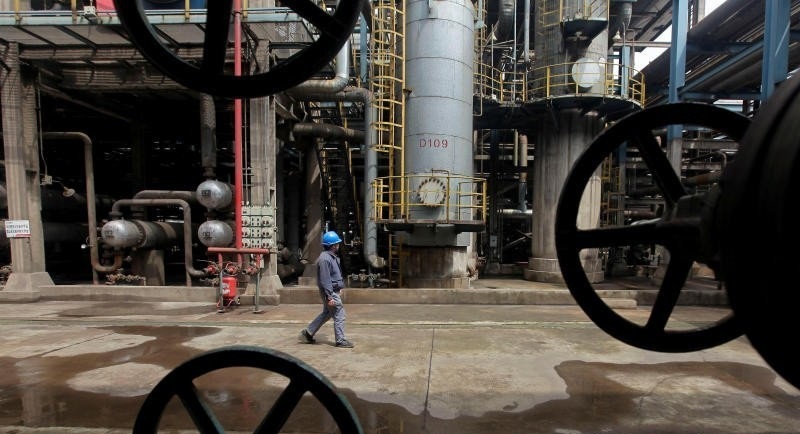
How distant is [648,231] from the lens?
1.65 m

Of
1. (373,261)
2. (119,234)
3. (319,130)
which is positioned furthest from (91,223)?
(373,261)

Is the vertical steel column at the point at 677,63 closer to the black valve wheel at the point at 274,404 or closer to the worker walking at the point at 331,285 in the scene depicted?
the worker walking at the point at 331,285

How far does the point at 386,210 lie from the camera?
12.5m

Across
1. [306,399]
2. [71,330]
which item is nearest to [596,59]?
[306,399]

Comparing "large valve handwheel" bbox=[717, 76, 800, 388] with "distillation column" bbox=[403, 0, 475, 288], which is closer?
"large valve handwheel" bbox=[717, 76, 800, 388]

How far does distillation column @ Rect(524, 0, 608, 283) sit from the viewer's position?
1267 centimetres

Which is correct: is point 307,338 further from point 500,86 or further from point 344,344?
point 500,86

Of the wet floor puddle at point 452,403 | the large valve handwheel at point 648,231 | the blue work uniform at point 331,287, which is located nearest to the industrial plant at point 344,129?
the blue work uniform at point 331,287

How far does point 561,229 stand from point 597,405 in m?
3.36

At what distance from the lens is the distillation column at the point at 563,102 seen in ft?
41.6

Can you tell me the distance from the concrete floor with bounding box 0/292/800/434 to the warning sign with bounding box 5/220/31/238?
328 cm

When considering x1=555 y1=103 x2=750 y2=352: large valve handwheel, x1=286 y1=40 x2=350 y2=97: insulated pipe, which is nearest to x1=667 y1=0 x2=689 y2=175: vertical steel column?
x1=286 y1=40 x2=350 y2=97: insulated pipe

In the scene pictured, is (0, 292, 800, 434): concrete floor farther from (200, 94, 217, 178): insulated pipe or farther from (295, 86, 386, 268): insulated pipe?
(200, 94, 217, 178): insulated pipe

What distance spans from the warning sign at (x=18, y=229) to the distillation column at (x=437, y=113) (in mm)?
9504
